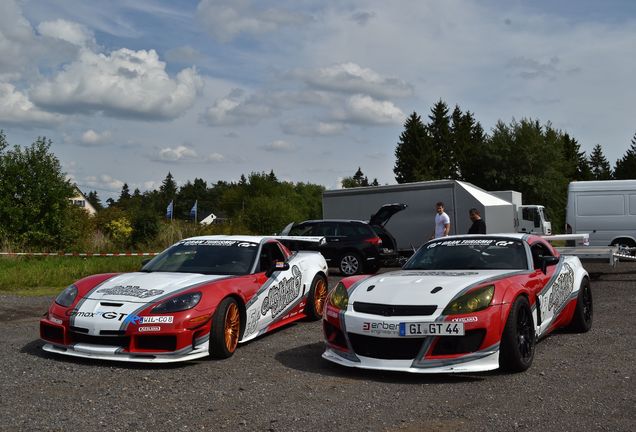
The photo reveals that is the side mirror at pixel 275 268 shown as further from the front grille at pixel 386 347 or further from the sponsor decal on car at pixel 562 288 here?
the sponsor decal on car at pixel 562 288

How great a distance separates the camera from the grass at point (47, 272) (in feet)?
46.0

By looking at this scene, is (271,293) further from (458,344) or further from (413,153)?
(413,153)

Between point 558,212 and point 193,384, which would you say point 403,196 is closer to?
point 193,384

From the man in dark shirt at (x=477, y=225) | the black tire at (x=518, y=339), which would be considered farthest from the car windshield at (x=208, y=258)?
A: the man in dark shirt at (x=477, y=225)

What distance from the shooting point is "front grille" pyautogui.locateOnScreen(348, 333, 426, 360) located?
5.69 meters

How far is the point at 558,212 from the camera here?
5578 centimetres

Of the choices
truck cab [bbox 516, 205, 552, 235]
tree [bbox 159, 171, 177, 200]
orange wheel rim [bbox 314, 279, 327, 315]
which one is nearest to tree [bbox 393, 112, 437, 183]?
truck cab [bbox 516, 205, 552, 235]

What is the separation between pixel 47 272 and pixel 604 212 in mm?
14046

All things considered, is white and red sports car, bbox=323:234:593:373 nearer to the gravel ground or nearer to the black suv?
the gravel ground

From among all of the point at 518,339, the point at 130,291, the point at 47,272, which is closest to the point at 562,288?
the point at 518,339

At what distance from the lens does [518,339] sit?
5.91m

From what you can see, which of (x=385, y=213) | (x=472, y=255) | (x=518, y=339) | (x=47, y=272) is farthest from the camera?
(x=385, y=213)

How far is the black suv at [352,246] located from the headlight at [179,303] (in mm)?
10795

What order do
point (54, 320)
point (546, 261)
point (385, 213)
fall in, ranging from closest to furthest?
point (54, 320), point (546, 261), point (385, 213)
